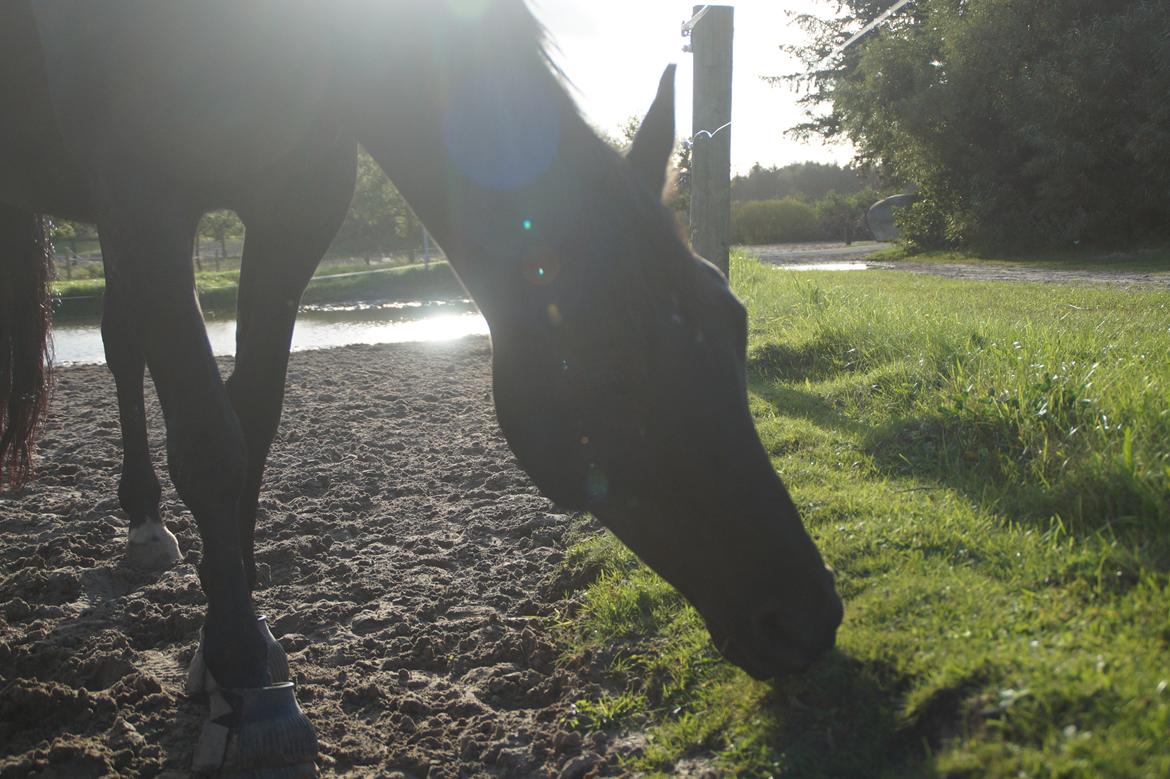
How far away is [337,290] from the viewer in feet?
75.7

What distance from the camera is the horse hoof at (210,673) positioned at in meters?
2.31

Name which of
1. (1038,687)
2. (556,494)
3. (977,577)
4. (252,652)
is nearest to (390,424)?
Answer: (252,652)

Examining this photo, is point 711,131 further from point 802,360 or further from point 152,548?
point 152,548

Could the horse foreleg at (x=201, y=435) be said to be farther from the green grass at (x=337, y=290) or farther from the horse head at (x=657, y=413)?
the green grass at (x=337, y=290)

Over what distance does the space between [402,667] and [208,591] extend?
71 cm

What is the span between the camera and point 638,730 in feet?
7.11

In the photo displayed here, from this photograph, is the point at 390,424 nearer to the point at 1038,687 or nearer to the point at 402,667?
the point at 402,667

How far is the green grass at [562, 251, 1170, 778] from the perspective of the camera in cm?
154

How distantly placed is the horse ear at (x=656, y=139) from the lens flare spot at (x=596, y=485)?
2.36ft

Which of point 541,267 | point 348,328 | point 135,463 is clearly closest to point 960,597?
point 541,267

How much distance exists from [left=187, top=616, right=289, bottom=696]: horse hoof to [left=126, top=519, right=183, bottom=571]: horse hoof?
120 centimetres

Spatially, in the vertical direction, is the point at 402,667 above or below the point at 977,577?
below

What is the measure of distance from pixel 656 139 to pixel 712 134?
5.13m

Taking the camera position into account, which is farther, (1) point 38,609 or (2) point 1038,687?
(1) point 38,609
